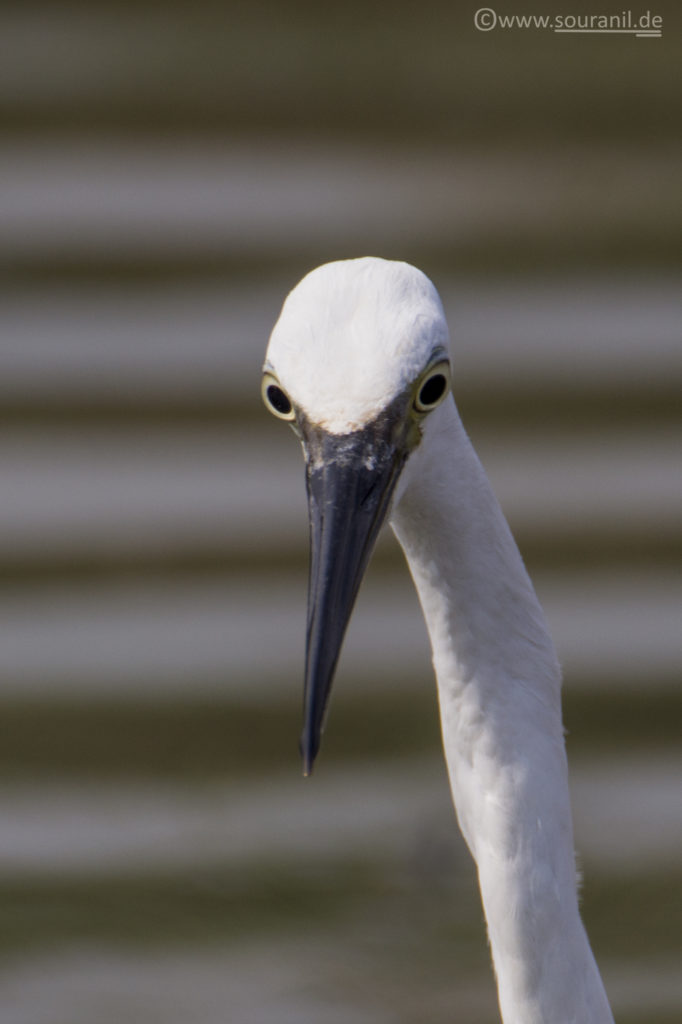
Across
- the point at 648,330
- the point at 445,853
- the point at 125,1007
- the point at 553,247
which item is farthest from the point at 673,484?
the point at 125,1007

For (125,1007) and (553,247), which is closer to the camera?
(553,247)

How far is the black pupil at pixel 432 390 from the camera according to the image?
942 millimetres

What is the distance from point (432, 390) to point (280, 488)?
129cm

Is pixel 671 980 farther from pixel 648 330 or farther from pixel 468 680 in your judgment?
pixel 468 680

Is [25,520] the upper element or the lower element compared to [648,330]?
lower

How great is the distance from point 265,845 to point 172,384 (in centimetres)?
103

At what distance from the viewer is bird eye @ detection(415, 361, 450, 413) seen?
94cm

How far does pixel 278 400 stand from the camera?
965mm

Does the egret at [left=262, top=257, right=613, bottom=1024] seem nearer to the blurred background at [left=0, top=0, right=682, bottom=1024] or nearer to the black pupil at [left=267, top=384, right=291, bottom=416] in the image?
the black pupil at [left=267, top=384, right=291, bottom=416]

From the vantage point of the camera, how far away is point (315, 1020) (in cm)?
227

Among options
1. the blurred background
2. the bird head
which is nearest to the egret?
the bird head

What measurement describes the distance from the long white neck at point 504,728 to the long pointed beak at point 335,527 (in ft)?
0.31

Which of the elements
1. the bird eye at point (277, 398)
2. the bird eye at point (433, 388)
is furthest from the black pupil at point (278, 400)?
the bird eye at point (433, 388)

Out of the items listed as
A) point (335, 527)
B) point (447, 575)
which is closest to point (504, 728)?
point (447, 575)
